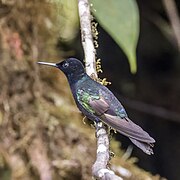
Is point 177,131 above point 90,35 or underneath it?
underneath

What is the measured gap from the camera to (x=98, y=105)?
4.80 feet

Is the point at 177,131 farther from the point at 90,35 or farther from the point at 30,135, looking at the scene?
the point at 90,35

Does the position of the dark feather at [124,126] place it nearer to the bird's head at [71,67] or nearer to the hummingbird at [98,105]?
the hummingbird at [98,105]

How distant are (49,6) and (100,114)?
3.23 feet

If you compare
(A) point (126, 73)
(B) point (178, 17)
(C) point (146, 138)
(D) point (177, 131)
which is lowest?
(D) point (177, 131)

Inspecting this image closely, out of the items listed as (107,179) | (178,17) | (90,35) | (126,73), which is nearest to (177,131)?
(126,73)

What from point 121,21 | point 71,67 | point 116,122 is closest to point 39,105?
point 121,21

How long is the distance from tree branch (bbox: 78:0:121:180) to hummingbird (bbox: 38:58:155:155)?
0.09ft

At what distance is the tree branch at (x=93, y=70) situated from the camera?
3.87ft

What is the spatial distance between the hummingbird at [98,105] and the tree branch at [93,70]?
26 millimetres

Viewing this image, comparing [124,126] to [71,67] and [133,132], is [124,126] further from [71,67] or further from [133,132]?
[71,67]

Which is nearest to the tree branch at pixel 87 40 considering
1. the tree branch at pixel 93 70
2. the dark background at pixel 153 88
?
the tree branch at pixel 93 70

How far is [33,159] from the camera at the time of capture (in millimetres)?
2131

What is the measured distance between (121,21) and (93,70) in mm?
345
